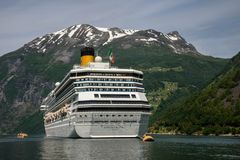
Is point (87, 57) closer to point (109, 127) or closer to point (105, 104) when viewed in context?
point (105, 104)

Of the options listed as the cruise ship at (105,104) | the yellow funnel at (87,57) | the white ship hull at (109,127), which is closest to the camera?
the white ship hull at (109,127)

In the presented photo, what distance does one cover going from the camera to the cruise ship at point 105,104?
120062 millimetres

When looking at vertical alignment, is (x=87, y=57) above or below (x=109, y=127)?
above

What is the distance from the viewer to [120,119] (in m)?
121

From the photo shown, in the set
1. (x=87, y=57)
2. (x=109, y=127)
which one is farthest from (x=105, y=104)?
(x=87, y=57)

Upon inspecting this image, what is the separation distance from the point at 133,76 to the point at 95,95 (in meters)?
14.4

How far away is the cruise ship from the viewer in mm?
120062

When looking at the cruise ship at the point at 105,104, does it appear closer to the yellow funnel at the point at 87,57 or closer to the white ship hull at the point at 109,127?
the white ship hull at the point at 109,127

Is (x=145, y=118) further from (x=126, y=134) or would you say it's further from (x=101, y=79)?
(x=101, y=79)

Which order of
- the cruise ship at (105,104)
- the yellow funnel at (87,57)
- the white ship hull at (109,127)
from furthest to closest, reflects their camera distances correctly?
the yellow funnel at (87,57) < the cruise ship at (105,104) < the white ship hull at (109,127)

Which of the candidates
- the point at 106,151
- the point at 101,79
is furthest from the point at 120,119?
the point at 106,151

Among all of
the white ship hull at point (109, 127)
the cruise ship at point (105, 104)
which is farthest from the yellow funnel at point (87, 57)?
the white ship hull at point (109, 127)

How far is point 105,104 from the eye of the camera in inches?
4774

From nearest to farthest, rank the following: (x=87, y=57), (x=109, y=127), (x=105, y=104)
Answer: (x=109, y=127) < (x=105, y=104) < (x=87, y=57)
